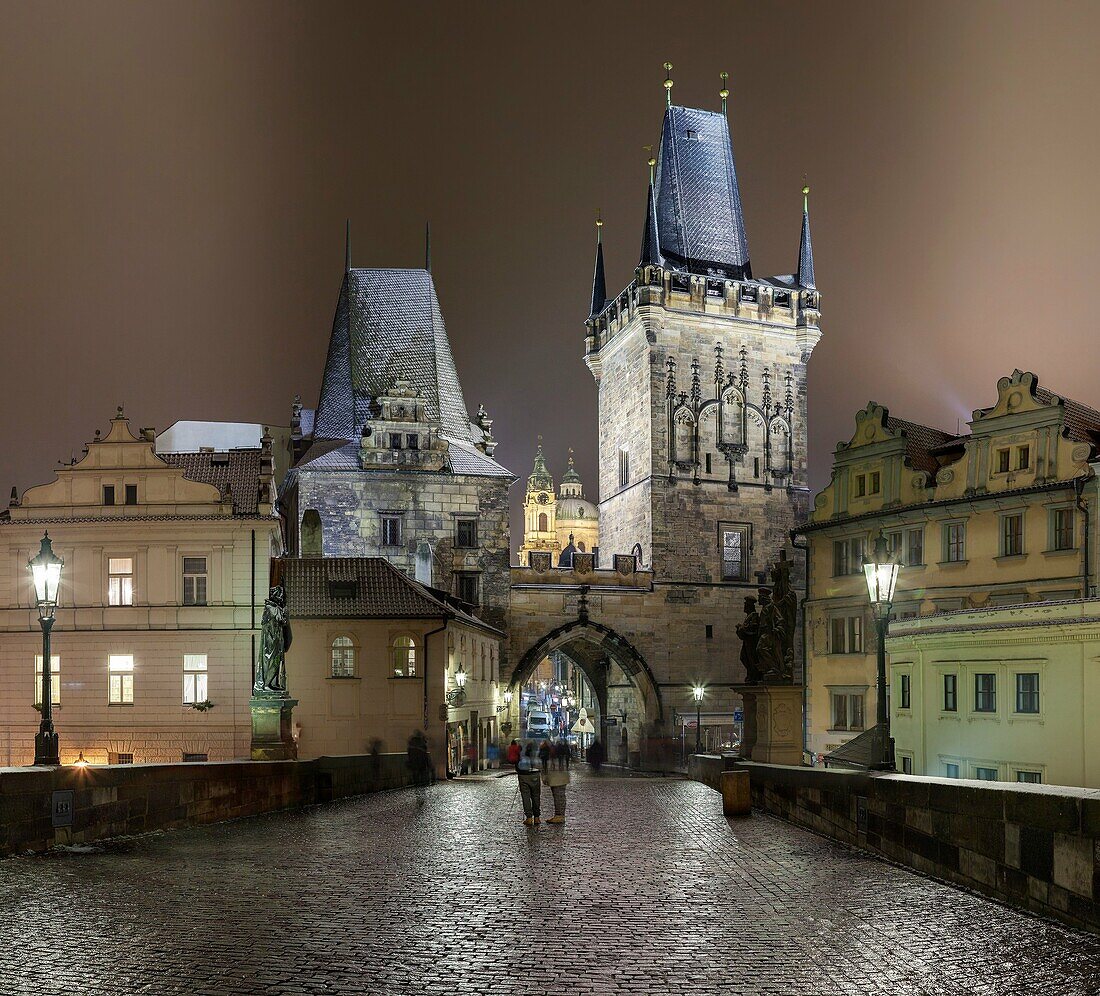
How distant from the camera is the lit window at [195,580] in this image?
115ft

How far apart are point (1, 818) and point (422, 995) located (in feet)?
22.2

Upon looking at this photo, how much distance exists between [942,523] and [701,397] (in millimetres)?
22514

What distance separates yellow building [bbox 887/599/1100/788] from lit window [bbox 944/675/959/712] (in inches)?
1.0

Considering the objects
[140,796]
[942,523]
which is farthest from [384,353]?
[140,796]

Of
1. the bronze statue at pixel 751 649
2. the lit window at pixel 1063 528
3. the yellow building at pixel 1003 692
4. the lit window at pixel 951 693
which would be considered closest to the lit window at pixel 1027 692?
the yellow building at pixel 1003 692

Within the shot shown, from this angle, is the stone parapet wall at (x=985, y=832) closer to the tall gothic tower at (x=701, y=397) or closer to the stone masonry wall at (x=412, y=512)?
the stone masonry wall at (x=412, y=512)

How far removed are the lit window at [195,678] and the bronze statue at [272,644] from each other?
12551 mm

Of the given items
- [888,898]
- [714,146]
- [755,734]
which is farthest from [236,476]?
[714,146]

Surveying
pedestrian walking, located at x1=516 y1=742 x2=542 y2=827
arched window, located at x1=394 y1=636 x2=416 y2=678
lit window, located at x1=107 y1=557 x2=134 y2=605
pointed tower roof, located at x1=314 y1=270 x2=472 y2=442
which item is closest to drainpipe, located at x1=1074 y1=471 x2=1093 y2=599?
arched window, located at x1=394 y1=636 x2=416 y2=678

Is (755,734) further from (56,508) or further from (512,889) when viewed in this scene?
(56,508)

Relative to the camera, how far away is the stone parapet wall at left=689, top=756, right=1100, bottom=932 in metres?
8.95

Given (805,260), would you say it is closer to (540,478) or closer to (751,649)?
(751,649)

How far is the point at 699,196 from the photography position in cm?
6431

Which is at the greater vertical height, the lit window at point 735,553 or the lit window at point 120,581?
the lit window at point 735,553
